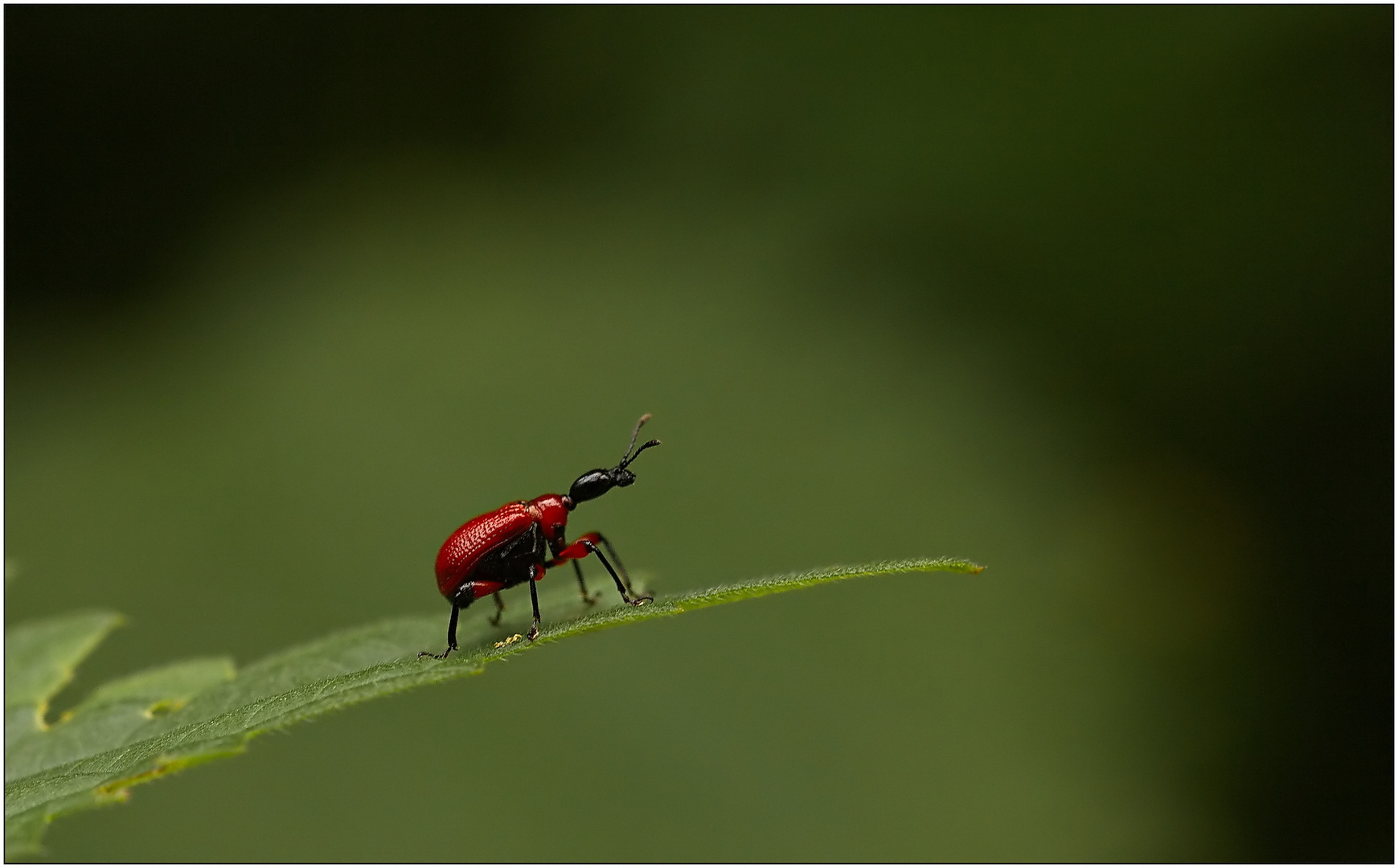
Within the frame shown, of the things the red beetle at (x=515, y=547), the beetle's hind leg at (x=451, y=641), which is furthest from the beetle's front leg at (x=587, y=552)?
the beetle's hind leg at (x=451, y=641)

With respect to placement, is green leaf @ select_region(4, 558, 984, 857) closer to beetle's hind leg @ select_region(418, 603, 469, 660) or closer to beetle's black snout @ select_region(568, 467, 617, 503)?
beetle's hind leg @ select_region(418, 603, 469, 660)

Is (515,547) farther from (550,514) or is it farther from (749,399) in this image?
(749,399)

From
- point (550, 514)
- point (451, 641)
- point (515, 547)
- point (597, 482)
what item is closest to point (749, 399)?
point (597, 482)

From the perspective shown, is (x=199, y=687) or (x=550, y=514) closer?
(x=199, y=687)

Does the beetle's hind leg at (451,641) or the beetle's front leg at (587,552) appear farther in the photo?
the beetle's front leg at (587,552)

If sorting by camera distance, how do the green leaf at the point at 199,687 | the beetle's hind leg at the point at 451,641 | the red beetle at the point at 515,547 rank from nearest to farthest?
the green leaf at the point at 199,687 → the beetle's hind leg at the point at 451,641 → the red beetle at the point at 515,547

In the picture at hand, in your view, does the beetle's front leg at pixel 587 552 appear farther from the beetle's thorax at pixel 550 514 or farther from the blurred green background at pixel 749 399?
the blurred green background at pixel 749 399

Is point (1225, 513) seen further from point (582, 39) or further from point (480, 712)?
point (582, 39)
